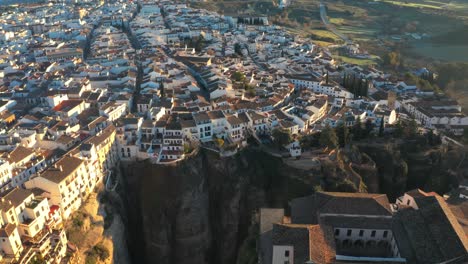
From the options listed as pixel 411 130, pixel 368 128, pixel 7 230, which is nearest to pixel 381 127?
pixel 368 128

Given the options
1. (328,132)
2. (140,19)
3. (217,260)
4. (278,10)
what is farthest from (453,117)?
(278,10)

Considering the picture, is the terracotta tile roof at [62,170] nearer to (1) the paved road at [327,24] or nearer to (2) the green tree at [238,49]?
(2) the green tree at [238,49]

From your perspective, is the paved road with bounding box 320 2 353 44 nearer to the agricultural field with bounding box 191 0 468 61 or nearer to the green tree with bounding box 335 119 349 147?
the agricultural field with bounding box 191 0 468 61

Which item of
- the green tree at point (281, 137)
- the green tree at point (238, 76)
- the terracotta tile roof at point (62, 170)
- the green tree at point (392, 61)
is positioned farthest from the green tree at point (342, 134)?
the green tree at point (392, 61)

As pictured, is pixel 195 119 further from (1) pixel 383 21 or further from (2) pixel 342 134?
(1) pixel 383 21

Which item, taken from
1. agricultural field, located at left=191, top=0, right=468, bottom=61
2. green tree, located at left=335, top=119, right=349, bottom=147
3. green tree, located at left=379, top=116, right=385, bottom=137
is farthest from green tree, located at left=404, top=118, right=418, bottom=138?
agricultural field, located at left=191, top=0, right=468, bottom=61

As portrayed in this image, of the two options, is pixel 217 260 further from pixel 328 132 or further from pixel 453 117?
pixel 453 117

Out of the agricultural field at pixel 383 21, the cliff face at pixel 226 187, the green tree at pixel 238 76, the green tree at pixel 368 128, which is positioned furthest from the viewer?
the agricultural field at pixel 383 21

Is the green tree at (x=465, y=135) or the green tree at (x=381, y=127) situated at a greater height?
the green tree at (x=381, y=127)
